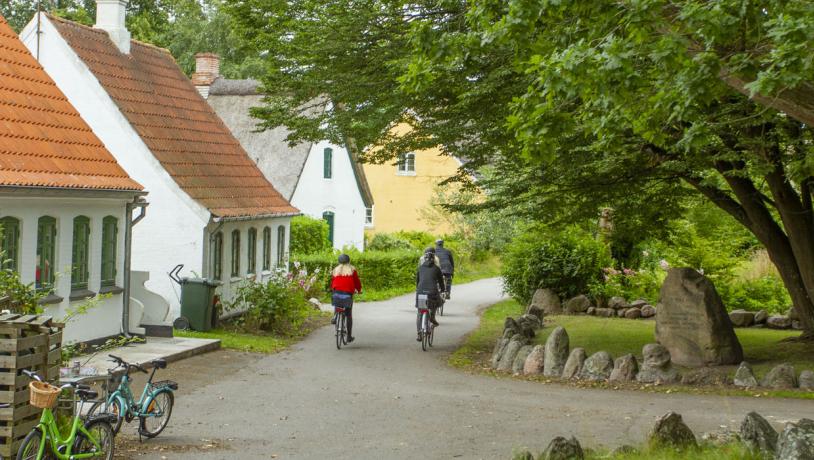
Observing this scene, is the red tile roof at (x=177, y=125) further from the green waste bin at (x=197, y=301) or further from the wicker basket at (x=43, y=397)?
the wicker basket at (x=43, y=397)


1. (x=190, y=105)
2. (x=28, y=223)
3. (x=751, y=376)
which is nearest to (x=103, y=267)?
(x=28, y=223)

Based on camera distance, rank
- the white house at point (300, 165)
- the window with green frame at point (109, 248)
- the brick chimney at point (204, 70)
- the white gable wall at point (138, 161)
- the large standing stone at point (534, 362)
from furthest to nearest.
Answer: the white house at point (300, 165), the brick chimney at point (204, 70), the white gable wall at point (138, 161), the window with green frame at point (109, 248), the large standing stone at point (534, 362)

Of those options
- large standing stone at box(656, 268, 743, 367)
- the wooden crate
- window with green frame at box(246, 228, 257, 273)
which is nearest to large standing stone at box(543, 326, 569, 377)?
large standing stone at box(656, 268, 743, 367)

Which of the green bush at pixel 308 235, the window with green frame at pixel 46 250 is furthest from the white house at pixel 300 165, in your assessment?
the window with green frame at pixel 46 250

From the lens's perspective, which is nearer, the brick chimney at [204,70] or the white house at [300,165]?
the brick chimney at [204,70]

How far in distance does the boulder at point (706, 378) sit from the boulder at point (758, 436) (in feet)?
21.5

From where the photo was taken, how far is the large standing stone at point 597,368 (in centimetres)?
1683

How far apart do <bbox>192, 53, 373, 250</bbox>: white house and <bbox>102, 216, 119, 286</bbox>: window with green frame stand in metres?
21.3

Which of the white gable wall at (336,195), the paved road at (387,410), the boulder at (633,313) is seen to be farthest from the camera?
the white gable wall at (336,195)

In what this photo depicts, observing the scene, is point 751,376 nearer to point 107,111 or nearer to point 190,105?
point 107,111

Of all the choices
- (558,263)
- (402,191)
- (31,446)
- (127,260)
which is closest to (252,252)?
(127,260)

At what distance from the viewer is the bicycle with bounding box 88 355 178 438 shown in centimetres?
1043

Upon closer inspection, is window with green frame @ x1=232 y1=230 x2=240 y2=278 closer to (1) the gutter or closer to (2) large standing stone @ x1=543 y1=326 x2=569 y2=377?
(1) the gutter

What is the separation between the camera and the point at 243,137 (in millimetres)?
43969
